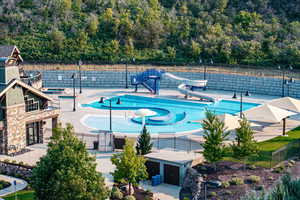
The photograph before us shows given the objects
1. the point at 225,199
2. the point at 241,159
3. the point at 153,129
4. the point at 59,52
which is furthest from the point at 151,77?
the point at 225,199

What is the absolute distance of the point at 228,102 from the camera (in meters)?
52.9

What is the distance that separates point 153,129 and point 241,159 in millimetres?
12350

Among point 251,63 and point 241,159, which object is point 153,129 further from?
point 251,63

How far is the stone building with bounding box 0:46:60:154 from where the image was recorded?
35.2 meters

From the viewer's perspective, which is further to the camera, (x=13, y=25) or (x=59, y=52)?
(x=13, y=25)

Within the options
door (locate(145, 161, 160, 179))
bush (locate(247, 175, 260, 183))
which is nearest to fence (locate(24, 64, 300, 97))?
door (locate(145, 161, 160, 179))

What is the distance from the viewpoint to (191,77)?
6122 cm

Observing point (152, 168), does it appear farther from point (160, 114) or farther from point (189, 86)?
point (189, 86)

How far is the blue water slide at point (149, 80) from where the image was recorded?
184 ft

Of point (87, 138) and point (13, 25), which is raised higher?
point (13, 25)

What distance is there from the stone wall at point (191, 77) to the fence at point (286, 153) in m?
21.3

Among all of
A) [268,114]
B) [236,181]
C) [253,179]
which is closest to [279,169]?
[253,179]

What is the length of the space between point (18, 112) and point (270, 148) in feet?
54.0

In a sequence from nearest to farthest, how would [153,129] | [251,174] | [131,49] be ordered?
1. [251,174]
2. [153,129]
3. [131,49]
